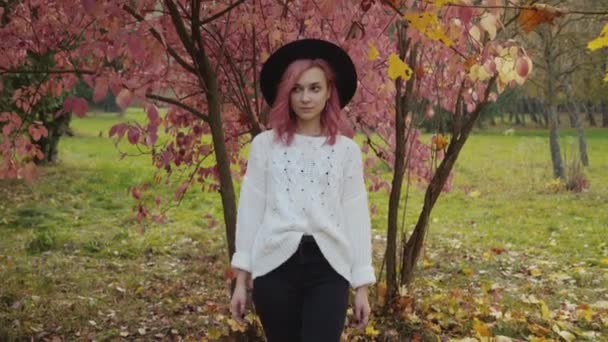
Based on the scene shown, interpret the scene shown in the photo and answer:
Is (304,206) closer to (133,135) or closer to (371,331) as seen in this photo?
(133,135)

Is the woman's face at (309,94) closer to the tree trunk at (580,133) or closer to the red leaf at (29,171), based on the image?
the red leaf at (29,171)

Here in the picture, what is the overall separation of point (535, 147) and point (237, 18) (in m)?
21.2

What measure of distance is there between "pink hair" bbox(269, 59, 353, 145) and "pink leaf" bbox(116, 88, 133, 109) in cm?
62

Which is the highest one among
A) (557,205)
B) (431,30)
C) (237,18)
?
(237,18)

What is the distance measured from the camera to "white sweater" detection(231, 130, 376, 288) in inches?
92.1

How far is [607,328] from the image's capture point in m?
4.26

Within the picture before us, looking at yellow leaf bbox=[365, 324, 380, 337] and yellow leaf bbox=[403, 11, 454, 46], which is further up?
yellow leaf bbox=[403, 11, 454, 46]

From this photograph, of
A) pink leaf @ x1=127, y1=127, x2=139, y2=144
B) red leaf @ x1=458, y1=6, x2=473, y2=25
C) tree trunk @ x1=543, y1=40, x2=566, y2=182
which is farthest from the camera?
tree trunk @ x1=543, y1=40, x2=566, y2=182

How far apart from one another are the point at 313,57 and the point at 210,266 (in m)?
4.27

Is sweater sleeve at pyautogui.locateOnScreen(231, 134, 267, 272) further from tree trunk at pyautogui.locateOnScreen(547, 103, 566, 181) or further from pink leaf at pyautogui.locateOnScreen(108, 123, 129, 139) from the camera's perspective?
tree trunk at pyautogui.locateOnScreen(547, 103, 566, 181)

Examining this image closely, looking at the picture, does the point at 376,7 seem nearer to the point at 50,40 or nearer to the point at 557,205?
the point at 50,40

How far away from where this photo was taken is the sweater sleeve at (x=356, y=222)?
2436 mm

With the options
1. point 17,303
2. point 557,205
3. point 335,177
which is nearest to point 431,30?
point 335,177

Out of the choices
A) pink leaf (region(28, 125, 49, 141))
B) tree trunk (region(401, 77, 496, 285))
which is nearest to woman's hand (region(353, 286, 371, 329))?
tree trunk (region(401, 77, 496, 285))
